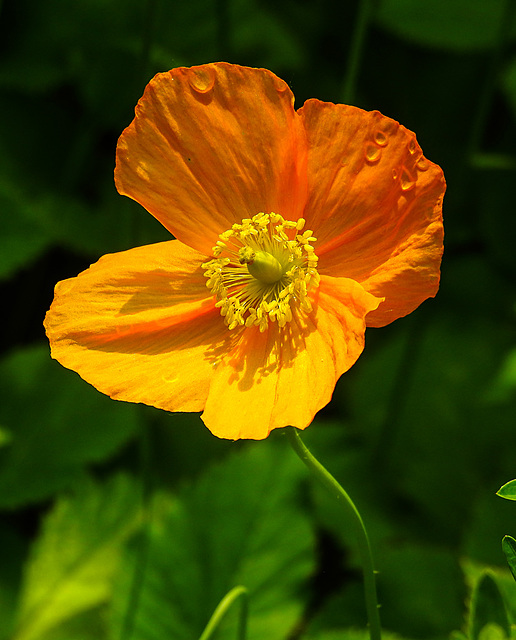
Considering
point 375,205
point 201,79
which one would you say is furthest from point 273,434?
point 201,79

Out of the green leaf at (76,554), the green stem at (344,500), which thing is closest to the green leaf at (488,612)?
the green stem at (344,500)

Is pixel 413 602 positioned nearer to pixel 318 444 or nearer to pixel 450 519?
pixel 450 519

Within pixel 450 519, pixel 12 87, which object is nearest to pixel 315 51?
pixel 12 87

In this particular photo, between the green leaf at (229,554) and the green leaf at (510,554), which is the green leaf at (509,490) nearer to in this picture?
the green leaf at (510,554)

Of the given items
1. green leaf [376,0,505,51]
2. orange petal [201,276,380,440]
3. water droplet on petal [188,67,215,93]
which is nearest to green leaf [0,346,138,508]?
orange petal [201,276,380,440]

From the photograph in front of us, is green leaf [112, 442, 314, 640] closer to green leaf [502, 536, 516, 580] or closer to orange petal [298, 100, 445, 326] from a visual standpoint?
orange petal [298, 100, 445, 326]
